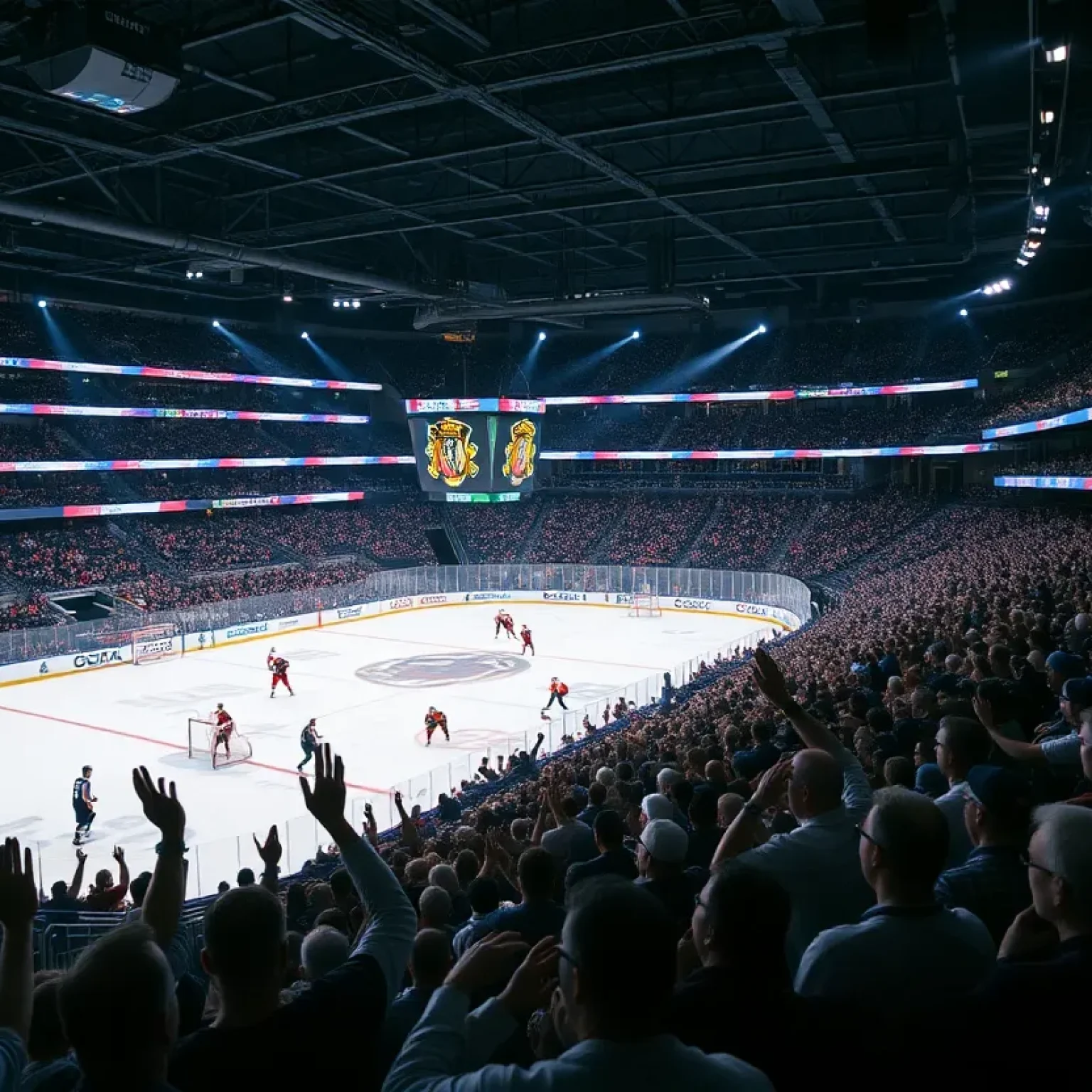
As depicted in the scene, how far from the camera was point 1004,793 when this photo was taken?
345 centimetres

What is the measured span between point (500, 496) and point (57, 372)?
22092 millimetres

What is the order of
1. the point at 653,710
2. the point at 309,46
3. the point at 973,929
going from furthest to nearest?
the point at 653,710
the point at 309,46
the point at 973,929

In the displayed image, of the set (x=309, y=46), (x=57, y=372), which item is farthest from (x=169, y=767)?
(x=57, y=372)

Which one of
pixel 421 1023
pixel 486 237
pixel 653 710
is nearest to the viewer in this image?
pixel 421 1023

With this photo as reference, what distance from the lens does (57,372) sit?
47.7 meters

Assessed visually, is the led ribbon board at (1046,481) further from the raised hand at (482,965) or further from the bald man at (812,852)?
the raised hand at (482,965)

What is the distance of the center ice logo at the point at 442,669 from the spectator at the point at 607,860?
24.9 metres

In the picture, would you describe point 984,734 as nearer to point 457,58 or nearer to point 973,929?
point 973,929

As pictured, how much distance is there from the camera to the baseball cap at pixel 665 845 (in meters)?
4.20

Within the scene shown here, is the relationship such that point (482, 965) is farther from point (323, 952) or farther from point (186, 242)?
point (186, 242)

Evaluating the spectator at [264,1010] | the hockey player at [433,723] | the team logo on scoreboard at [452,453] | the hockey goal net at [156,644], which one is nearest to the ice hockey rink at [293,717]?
the hockey player at [433,723]

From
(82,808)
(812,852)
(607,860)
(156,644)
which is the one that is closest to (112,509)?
(156,644)

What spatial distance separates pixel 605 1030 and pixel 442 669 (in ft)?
100

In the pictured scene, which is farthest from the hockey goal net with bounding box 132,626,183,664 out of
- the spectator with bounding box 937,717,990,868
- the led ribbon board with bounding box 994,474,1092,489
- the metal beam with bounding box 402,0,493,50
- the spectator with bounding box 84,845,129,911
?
the spectator with bounding box 937,717,990,868
